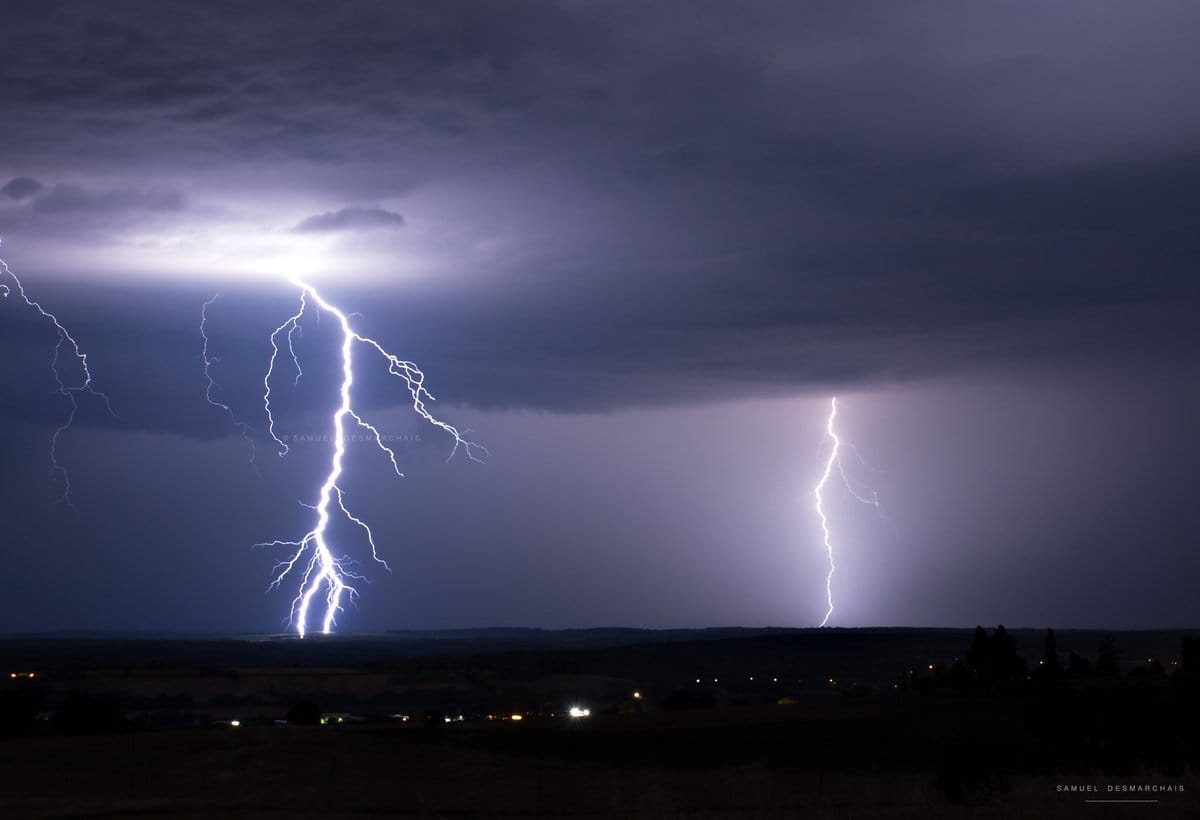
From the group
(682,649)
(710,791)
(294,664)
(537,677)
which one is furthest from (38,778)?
(682,649)

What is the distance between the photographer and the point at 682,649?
187 metres

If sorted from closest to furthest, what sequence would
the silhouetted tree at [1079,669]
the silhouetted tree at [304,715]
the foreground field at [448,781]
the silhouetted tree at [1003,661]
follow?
the foreground field at [448,781]
the silhouetted tree at [304,715]
the silhouetted tree at [1003,661]
the silhouetted tree at [1079,669]

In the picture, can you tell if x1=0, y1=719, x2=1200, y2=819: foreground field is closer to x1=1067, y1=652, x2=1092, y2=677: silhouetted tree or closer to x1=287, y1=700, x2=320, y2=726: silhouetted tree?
x1=287, y1=700, x2=320, y2=726: silhouetted tree

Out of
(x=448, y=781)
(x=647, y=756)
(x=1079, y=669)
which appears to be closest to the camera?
(x=448, y=781)

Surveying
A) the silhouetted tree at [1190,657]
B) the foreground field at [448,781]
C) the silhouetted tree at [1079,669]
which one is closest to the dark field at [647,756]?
the foreground field at [448,781]

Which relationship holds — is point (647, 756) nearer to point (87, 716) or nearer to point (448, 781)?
point (448, 781)

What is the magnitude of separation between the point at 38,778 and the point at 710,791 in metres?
18.1

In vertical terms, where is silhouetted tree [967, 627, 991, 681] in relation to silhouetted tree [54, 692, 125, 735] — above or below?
above

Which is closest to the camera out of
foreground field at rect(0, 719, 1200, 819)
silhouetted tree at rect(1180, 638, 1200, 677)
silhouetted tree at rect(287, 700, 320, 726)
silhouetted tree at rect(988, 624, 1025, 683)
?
foreground field at rect(0, 719, 1200, 819)

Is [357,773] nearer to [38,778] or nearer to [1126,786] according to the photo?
[38,778]

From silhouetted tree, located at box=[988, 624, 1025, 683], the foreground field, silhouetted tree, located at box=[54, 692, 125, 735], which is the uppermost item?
silhouetted tree, located at box=[988, 624, 1025, 683]

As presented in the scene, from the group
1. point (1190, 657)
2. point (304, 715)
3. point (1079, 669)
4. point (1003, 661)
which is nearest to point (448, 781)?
point (304, 715)

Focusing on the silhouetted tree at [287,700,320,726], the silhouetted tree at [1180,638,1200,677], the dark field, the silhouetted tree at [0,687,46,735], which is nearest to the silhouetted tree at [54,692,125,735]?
the dark field

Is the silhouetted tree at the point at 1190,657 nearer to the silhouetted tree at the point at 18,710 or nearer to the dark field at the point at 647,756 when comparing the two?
the dark field at the point at 647,756
